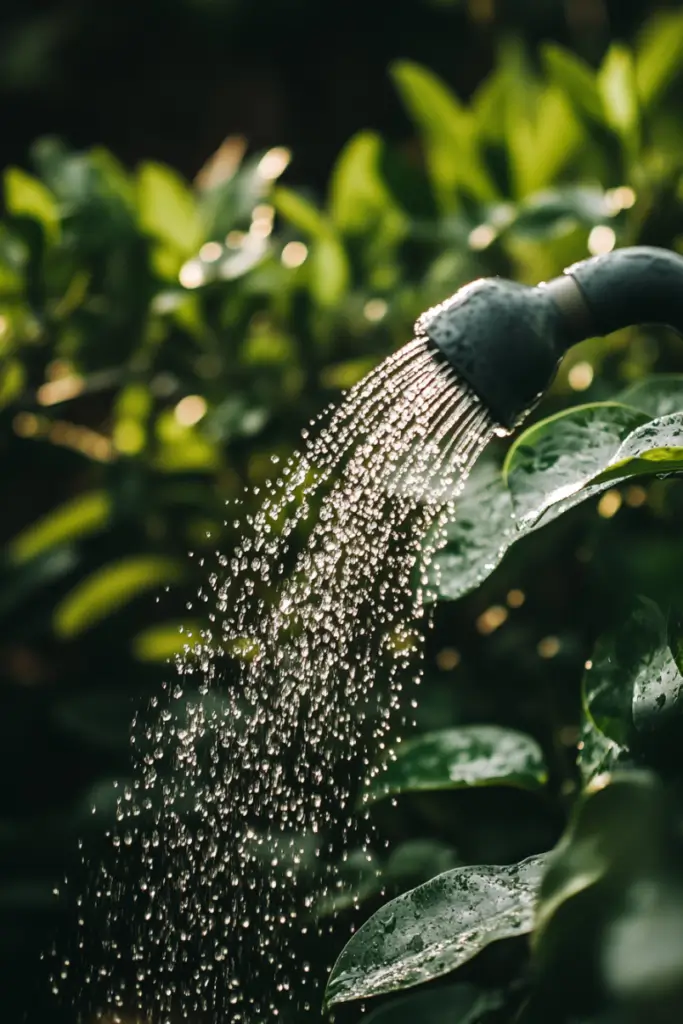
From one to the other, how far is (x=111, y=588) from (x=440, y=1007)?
0.88 meters

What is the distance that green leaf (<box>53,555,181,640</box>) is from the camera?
148 cm

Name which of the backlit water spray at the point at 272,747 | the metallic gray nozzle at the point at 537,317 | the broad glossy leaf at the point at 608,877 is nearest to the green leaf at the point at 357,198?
the backlit water spray at the point at 272,747

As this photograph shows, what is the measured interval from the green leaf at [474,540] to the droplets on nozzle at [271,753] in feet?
0.33

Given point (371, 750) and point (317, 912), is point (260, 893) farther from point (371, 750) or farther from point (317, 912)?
point (371, 750)

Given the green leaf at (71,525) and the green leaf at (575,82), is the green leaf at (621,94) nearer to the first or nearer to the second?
the green leaf at (575,82)

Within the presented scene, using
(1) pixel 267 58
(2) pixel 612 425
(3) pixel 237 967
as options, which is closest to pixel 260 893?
(3) pixel 237 967

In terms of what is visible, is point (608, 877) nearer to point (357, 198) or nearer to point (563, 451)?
point (563, 451)

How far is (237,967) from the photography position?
44.1 inches

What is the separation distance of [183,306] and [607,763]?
928 mm

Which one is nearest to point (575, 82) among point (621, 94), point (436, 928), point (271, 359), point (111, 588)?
point (621, 94)

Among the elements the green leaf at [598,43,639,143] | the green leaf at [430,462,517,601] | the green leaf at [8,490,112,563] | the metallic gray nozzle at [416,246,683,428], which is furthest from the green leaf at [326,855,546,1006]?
the green leaf at [598,43,639,143]

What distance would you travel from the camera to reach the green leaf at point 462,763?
95cm

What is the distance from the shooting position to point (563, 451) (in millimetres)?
756

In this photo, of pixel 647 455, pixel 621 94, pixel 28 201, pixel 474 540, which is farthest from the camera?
pixel 28 201
